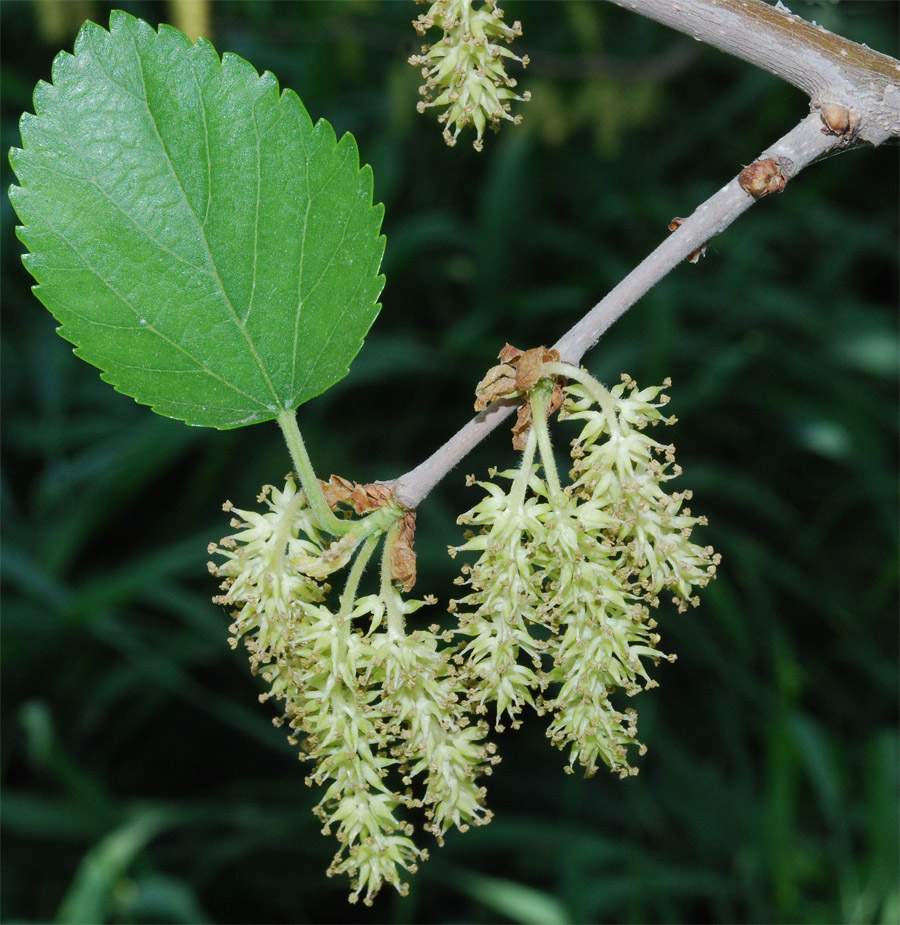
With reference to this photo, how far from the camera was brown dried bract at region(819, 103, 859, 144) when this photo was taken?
0.66 m

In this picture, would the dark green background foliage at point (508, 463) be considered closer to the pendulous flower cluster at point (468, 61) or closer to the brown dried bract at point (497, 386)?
the pendulous flower cluster at point (468, 61)

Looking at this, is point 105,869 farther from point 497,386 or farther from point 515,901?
point 497,386

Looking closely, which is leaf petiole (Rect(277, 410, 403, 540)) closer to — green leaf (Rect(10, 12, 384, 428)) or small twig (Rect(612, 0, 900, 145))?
green leaf (Rect(10, 12, 384, 428))

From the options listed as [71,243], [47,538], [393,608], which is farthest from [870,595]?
[71,243]

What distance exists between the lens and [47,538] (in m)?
2.35

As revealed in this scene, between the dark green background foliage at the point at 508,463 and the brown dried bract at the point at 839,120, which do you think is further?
the dark green background foliage at the point at 508,463

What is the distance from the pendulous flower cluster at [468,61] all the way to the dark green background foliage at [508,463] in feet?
4.35

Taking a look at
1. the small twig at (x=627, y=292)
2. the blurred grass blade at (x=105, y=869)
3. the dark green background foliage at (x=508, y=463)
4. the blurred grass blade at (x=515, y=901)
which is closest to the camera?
the small twig at (x=627, y=292)

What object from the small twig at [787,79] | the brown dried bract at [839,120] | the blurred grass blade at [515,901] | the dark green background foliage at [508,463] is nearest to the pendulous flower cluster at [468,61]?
the small twig at [787,79]

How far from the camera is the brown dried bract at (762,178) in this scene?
65 cm

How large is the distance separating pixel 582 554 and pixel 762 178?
0.26m

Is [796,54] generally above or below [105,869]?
above

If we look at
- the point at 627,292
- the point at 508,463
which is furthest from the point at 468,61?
the point at 508,463

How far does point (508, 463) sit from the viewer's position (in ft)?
8.14
